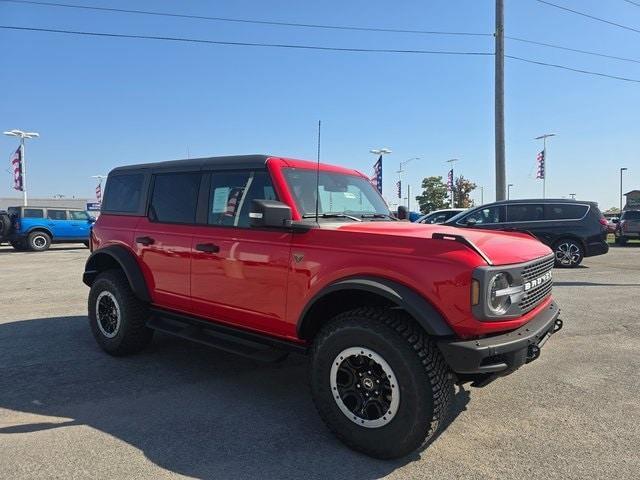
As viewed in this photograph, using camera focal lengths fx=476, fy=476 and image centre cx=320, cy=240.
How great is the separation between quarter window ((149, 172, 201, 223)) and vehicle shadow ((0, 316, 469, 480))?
1.52 meters

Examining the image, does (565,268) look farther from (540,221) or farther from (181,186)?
(181,186)

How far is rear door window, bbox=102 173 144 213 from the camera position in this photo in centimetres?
517

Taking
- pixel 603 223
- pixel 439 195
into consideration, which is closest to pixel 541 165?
pixel 439 195

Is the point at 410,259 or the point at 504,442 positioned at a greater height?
the point at 410,259

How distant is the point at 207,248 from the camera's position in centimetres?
417

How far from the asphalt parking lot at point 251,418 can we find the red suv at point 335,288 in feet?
1.03

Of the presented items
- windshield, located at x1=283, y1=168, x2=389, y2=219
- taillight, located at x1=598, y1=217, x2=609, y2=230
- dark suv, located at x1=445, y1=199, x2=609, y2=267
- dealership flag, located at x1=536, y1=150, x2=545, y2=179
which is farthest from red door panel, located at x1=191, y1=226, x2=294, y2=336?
dealership flag, located at x1=536, y1=150, x2=545, y2=179

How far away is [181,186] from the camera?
4.68m

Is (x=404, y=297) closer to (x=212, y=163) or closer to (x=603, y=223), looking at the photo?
(x=212, y=163)

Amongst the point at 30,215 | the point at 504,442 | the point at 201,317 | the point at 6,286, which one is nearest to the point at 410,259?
the point at 504,442

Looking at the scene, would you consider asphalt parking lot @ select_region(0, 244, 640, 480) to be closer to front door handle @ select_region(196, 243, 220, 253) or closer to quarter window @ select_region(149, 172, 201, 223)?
front door handle @ select_region(196, 243, 220, 253)

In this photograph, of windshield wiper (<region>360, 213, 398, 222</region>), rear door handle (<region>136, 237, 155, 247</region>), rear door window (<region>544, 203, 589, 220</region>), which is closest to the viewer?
windshield wiper (<region>360, 213, 398, 222</region>)

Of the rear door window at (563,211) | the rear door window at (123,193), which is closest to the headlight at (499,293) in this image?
the rear door window at (123,193)

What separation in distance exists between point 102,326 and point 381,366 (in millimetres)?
3554
